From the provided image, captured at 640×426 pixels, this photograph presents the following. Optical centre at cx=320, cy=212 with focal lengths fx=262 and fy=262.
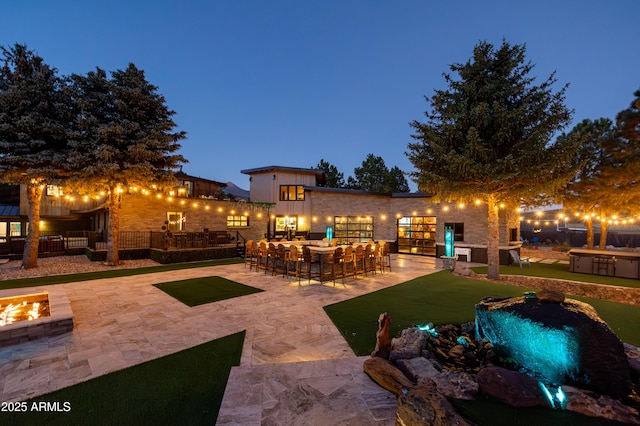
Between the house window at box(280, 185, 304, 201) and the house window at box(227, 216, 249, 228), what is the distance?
348 centimetres

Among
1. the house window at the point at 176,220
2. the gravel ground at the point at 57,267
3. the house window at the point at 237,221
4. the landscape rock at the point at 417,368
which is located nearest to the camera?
the landscape rock at the point at 417,368

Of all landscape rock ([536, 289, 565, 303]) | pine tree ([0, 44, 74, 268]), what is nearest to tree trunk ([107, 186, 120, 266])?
pine tree ([0, 44, 74, 268])

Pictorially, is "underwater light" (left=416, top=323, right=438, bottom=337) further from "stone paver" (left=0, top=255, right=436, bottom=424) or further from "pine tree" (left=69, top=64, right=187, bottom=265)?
"pine tree" (left=69, top=64, right=187, bottom=265)

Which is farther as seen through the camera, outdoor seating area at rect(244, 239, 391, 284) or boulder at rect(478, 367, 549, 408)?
outdoor seating area at rect(244, 239, 391, 284)

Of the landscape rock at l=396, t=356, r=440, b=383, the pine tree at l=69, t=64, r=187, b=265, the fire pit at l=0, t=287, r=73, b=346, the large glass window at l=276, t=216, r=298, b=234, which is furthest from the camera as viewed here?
the large glass window at l=276, t=216, r=298, b=234

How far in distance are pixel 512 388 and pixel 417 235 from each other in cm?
1592

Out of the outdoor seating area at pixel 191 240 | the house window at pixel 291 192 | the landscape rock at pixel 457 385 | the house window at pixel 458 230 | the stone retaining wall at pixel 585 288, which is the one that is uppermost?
the house window at pixel 291 192

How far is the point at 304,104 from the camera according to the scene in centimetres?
8200

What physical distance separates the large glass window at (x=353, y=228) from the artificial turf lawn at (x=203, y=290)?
1133cm

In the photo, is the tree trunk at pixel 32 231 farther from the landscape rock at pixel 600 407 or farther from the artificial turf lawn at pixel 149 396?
the landscape rock at pixel 600 407

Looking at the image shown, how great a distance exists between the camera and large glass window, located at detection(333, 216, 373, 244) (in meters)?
19.7

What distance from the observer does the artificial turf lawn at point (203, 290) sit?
24.0ft

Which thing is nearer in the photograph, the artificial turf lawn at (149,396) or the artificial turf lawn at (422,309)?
the artificial turf lawn at (149,396)

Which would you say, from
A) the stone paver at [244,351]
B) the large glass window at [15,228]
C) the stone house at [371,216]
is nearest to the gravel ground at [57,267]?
the stone paver at [244,351]
